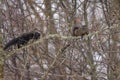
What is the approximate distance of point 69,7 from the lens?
5250 mm

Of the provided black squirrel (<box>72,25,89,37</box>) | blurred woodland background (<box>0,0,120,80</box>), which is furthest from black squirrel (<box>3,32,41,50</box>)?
blurred woodland background (<box>0,0,120,80</box>)

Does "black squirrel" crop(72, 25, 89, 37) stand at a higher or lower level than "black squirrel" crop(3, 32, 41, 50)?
higher

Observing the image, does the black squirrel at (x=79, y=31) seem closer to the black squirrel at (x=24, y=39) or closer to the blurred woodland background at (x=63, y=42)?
the black squirrel at (x=24, y=39)

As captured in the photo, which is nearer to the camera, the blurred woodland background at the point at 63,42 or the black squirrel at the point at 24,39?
the black squirrel at the point at 24,39

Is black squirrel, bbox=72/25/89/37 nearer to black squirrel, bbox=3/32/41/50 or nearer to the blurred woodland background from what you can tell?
black squirrel, bbox=3/32/41/50

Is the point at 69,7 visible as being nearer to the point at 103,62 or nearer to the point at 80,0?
the point at 80,0

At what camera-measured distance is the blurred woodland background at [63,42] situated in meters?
4.77

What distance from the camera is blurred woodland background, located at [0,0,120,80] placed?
15.6ft

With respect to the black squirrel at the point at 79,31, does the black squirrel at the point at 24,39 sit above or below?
below

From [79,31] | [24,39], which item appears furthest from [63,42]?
[24,39]

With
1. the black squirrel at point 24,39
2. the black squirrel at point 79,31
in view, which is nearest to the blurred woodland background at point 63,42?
the black squirrel at point 79,31

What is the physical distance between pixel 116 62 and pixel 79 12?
0.89m

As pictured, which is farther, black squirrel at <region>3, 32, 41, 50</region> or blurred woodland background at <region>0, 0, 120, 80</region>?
blurred woodland background at <region>0, 0, 120, 80</region>

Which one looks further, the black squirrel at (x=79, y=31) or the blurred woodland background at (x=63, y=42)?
the blurred woodland background at (x=63, y=42)
